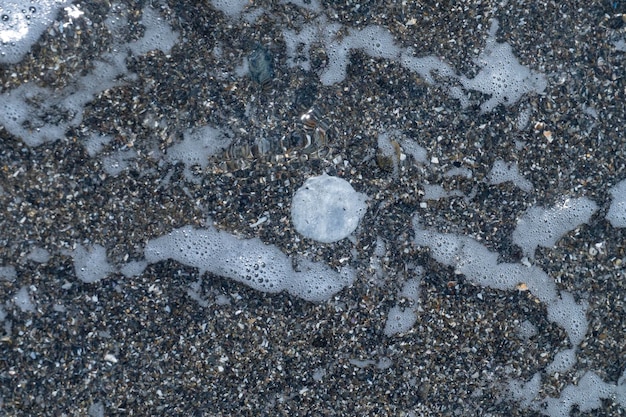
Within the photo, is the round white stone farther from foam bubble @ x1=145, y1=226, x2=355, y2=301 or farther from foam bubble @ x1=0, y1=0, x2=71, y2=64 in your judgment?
foam bubble @ x1=0, y1=0, x2=71, y2=64

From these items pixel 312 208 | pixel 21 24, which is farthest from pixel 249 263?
pixel 21 24

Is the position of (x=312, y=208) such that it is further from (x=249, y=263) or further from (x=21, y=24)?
(x=21, y=24)

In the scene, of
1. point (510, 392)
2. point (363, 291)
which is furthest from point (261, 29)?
point (510, 392)

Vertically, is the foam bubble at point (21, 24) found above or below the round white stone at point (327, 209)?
above

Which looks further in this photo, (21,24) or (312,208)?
(312,208)

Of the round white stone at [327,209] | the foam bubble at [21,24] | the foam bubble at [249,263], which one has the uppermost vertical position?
the foam bubble at [21,24]

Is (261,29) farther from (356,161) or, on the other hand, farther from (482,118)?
(482,118)

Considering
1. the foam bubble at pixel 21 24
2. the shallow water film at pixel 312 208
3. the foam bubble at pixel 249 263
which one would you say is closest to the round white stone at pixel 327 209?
the shallow water film at pixel 312 208

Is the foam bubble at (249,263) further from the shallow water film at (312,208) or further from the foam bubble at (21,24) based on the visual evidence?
the foam bubble at (21,24)
